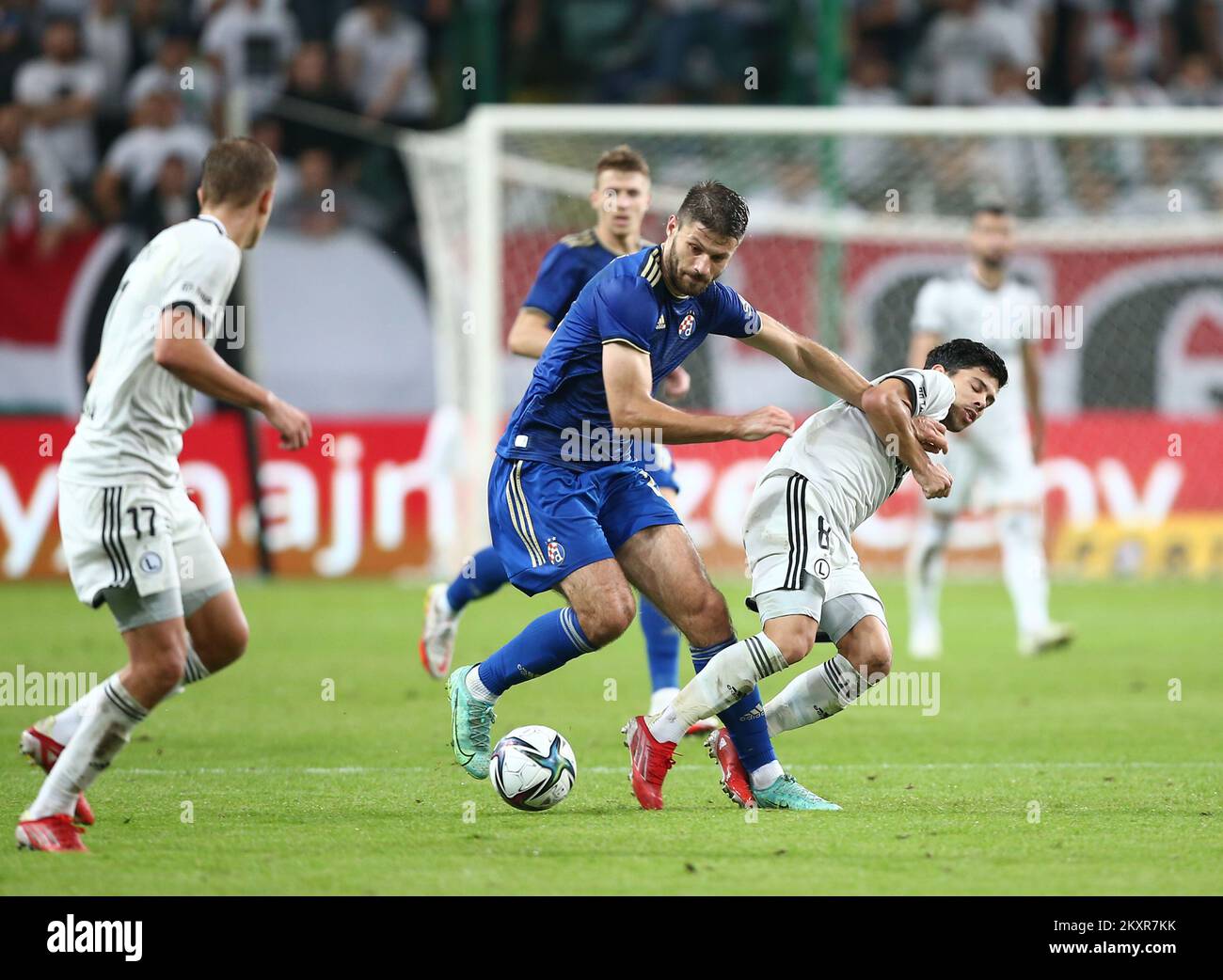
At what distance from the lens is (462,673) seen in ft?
21.8

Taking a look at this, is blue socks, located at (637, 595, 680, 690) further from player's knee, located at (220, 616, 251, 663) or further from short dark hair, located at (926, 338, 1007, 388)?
player's knee, located at (220, 616, 251, 663)

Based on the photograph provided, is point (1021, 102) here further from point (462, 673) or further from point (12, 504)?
point (462, 673)

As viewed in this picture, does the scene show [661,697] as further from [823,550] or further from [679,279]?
[679,279]

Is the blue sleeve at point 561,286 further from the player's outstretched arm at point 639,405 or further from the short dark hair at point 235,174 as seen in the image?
the short dark hair at point 235,174

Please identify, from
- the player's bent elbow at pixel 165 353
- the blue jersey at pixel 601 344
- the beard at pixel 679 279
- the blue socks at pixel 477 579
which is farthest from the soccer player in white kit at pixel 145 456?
the blue socks at pixel 477 579

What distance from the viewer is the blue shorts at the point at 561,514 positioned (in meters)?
6.29

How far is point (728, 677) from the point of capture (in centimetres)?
603

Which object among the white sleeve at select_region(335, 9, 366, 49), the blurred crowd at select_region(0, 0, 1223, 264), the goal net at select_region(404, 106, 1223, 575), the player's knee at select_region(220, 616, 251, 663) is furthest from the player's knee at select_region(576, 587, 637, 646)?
the white sleeve at select_region(335, 9, 366, 49)

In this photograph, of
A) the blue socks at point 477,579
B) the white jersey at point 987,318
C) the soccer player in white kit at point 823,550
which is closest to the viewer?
the soccer player in white kit at point 823,550

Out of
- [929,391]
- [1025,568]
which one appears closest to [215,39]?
[1025,568]

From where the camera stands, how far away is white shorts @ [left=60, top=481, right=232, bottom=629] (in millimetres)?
5383

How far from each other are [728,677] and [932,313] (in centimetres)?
572

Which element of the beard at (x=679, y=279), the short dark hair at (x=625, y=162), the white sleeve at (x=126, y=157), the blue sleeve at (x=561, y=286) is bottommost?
the beard at (x=679, y=279)

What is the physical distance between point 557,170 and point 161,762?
377 inches
